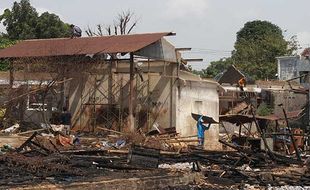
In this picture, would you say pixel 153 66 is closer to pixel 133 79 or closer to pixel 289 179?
→ pixel 133 79

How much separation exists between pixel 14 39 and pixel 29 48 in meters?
24.8

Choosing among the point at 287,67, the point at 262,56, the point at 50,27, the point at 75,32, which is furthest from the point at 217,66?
the point at 75,32

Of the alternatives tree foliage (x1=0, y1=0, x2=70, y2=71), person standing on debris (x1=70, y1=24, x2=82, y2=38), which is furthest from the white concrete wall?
tree foliage (x1=0, y1=0, x2=70, y2=71)

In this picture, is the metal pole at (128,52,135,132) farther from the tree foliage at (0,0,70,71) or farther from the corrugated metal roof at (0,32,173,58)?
the tree foliage at (0,0,70,71)

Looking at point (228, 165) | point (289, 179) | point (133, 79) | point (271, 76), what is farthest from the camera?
point (271, 76)

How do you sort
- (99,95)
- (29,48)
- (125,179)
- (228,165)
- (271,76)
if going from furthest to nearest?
1. (271,76)
2. (29,48)
3. (99,95)
4. (228,165)
5. (125,179)

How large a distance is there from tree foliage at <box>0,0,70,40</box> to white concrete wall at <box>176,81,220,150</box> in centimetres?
2673

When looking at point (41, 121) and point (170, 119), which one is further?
point (41, 121)

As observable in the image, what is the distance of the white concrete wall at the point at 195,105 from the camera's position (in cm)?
2520

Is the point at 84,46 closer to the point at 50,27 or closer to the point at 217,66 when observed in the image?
the point at 50,27

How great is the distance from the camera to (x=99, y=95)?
2666cm

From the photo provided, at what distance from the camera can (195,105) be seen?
26.2 metres

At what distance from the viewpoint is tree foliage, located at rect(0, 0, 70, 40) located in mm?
51375

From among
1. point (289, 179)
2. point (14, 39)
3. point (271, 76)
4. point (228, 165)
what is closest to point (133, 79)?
point (228, 165)
